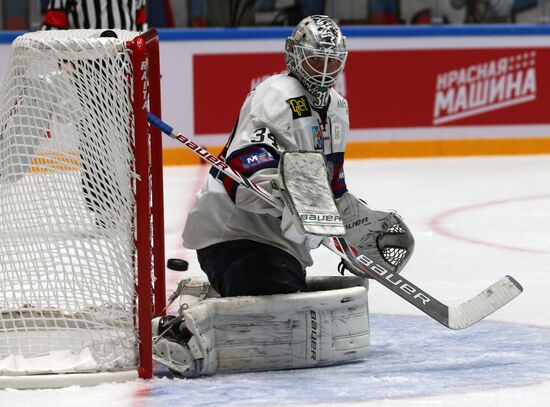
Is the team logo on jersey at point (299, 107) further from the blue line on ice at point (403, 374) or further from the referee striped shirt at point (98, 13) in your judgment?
the referee striped shirt at point (98, 13)

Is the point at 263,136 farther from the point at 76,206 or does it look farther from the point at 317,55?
the point at 76,206

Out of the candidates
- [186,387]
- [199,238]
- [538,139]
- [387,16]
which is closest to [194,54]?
[387,16]

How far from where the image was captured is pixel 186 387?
2496mm

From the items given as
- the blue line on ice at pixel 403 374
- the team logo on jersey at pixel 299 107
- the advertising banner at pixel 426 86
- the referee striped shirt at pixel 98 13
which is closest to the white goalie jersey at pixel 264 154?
the team logo on jersey at pixel 299 107

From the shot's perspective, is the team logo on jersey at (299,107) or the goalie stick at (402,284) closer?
the goalie stick at (402,284)

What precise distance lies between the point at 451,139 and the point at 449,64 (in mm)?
442

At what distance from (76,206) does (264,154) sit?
0.41 m

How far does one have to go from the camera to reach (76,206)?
260 centimetres

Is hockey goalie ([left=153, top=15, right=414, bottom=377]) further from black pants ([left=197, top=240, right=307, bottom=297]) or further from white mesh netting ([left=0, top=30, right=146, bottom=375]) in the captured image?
white mesh netting ([left=0, top=30, right=146, bottom=375])

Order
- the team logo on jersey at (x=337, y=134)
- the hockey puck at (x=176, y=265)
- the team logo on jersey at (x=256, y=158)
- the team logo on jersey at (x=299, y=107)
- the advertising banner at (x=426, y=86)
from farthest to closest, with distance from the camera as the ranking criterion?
the advertising banner at (x=426, y=86) < the hockey puck at (x=176, y=265) < the team logo on jersey at (x=337, y=134) < the team logo on jersey at (x=299, y=107) < the team logo on jersey at (x=256, y=158)

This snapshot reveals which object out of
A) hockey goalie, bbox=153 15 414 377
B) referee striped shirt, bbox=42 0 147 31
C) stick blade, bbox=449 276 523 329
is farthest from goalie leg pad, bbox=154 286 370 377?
referee striped shirt, bbox=42 0 147 31

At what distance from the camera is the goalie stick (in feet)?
8.50

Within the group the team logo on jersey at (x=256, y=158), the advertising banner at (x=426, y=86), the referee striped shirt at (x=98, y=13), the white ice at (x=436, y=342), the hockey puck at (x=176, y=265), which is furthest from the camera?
the advertising banner at (x=426, y=86)

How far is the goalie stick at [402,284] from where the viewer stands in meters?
2.59
